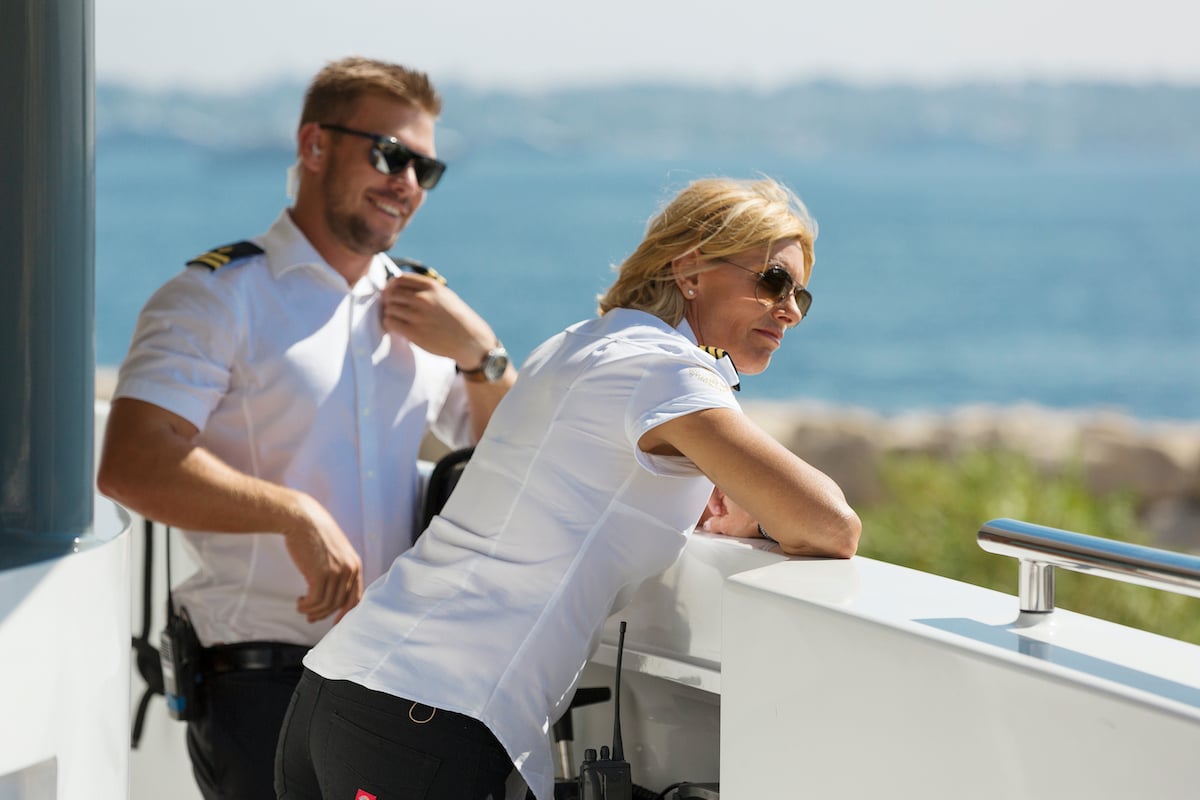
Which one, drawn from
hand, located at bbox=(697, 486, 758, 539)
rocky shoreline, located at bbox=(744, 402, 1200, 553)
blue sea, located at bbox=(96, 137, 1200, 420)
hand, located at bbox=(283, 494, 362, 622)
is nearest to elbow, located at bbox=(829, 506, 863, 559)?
hand, located at bbox=(697, 486, 758, 539)

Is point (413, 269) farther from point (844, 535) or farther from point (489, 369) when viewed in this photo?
point (844, 535)

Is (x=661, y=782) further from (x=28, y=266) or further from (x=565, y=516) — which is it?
(x=28, y=266)

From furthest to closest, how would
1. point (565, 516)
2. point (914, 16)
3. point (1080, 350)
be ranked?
1. point (914, 16)
2. point (1080, 350)
3. point (565, 516)

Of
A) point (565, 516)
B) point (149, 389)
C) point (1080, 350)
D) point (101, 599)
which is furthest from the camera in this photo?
point (1080, 350)

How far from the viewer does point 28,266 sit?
71.0 inches

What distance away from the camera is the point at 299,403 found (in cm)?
262

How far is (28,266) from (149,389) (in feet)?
2.28

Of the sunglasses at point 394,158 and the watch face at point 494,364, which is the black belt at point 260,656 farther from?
the sunglasses at point 394,158

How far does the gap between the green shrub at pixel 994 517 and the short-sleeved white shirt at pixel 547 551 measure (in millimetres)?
4545

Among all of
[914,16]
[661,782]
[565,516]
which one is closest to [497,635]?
[565,516]

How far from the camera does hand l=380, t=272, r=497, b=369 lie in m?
2.76

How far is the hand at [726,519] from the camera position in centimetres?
208

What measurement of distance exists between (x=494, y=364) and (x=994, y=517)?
4.42 metres

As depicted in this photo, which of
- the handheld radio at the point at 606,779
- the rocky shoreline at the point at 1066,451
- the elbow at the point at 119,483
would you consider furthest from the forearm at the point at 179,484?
the rocky shoreline at the point at 1066,451
